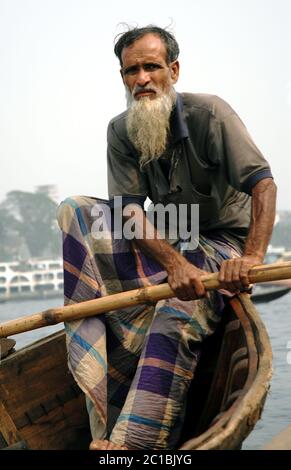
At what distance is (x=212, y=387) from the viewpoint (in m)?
3.66

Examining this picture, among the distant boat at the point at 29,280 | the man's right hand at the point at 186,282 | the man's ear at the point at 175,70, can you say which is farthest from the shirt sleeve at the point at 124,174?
the distant boat at the point at 29,280

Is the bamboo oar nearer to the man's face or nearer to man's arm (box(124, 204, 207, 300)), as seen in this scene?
man's arm (box(124, 204, 207, 300))

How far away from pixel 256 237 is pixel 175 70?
0.92 m

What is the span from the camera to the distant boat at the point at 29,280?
8394 cm

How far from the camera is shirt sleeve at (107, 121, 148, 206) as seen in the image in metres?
3.79

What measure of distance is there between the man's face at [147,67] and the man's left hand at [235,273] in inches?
34.8

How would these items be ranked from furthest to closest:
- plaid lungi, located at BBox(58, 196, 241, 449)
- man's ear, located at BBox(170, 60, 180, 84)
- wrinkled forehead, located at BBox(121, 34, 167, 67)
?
man's ear, located at BBox(170, 60, 180, 84), wrinkled forehead, located at BBox(121, 34, 167, 67), plaid lungi, located at BBox(58, 196, 241, 449)

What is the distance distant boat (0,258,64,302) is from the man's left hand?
7843 centimetres

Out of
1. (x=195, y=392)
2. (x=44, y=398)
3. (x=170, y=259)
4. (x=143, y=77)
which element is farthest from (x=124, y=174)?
(x=44, y=398)

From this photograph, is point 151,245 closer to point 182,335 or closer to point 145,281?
point 145,281

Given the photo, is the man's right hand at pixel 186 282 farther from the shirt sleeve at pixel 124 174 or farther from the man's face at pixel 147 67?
the man's face at pixel 147 67

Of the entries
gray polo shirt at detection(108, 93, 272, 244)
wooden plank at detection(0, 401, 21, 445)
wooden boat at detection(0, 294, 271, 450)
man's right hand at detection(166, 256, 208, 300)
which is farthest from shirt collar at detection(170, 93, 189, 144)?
wooden plank at detection(0, 401, 21, 445)
